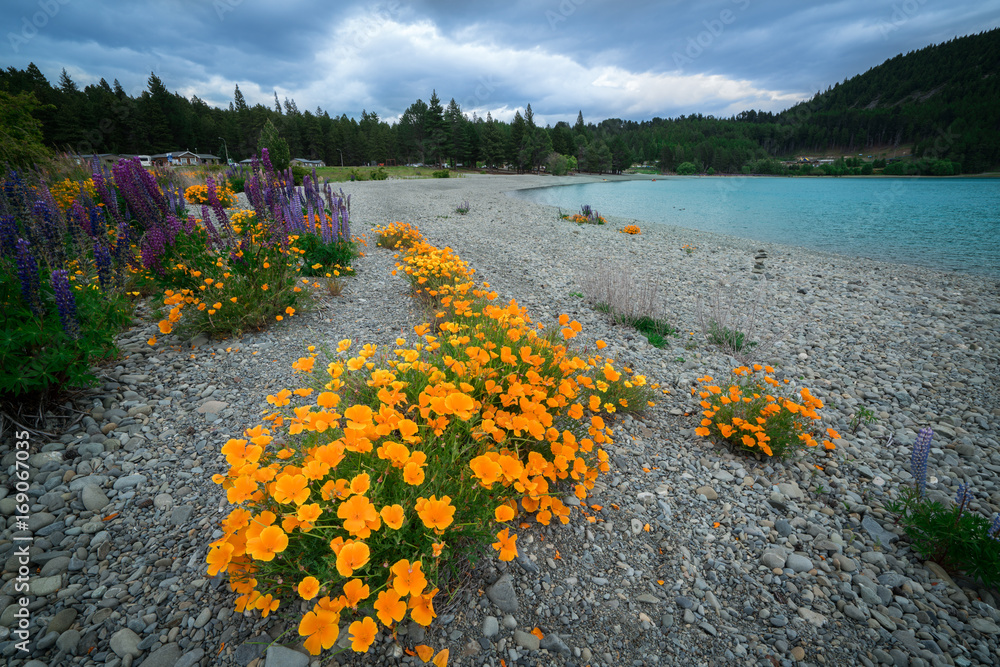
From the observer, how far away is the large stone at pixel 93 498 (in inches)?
103

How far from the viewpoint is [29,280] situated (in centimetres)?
286

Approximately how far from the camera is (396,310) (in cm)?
596

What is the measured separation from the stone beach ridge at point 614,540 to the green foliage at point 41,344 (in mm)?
474

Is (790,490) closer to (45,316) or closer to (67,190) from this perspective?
(45,316)

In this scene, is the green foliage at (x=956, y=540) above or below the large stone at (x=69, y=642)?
below

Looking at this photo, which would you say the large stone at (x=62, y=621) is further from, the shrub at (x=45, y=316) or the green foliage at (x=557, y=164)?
the green foliage at (x=557, y=164)

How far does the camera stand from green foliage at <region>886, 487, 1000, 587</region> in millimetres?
2391

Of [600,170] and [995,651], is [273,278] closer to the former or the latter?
[995,651]

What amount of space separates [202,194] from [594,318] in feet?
43.0

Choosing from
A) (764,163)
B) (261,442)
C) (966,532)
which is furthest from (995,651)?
(764,163)

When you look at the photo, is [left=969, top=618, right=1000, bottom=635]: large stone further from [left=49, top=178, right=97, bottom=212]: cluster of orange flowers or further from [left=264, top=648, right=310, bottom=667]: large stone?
[left=49, top=178, right=97, bottom=212]: cluster of orange flowers

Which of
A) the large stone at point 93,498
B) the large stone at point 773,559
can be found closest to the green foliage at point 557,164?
the large stone at point 773,559

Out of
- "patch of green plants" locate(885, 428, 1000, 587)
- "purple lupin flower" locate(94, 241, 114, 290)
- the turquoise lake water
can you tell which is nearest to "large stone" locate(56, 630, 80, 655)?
"purple lupin flower" locate(94, 241, 114, 290)

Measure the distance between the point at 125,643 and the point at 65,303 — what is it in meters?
2.49
